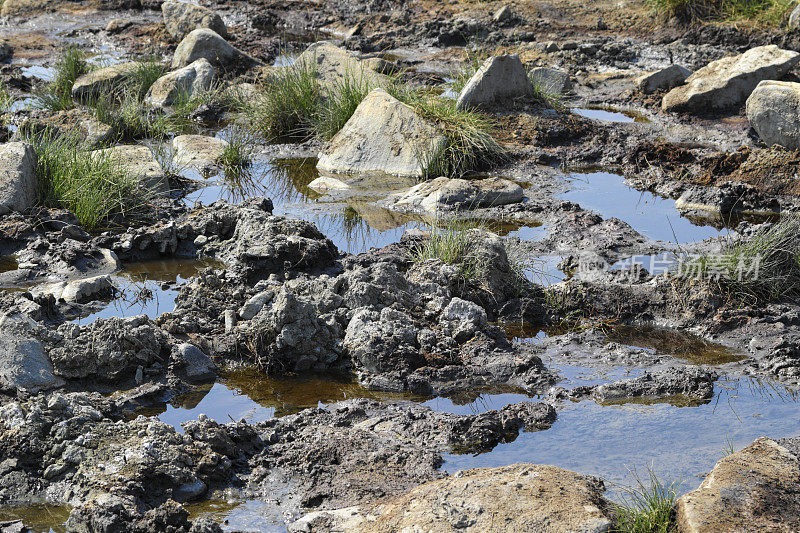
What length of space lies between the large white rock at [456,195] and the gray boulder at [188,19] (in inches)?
323

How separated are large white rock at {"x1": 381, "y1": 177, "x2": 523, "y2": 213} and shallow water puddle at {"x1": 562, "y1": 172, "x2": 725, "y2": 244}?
0.65 m

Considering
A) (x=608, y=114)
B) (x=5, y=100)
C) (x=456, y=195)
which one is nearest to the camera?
(x=456, y=195)

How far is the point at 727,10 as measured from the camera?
42.5 feet

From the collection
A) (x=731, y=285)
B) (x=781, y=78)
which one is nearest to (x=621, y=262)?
(x=731, y=285)

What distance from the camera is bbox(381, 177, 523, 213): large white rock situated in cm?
778

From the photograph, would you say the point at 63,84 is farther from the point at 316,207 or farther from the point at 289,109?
the point at 316,207

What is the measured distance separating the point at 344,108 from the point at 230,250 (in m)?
3.36

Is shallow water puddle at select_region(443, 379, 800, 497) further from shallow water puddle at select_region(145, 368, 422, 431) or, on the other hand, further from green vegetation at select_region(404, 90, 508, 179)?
green vegetation at select_region(404, 90, 508, 179)

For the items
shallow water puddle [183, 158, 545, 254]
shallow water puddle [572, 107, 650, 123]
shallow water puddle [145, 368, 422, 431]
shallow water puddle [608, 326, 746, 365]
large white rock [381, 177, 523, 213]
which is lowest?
shallow water puddle [608, 326, 746, 365]

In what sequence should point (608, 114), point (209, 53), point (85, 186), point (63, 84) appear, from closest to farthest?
point (85, 186) → point (608, 114) → point (63, 84) → point (209, 53)

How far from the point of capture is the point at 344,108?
31.8 feet

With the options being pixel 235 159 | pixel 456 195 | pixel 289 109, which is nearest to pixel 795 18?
pixel 456 195

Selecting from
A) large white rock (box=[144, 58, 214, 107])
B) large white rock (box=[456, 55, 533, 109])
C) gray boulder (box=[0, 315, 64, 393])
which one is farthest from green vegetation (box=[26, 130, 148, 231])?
large white rock (box=[456, 55, 533, 109])

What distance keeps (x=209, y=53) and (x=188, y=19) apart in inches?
109
